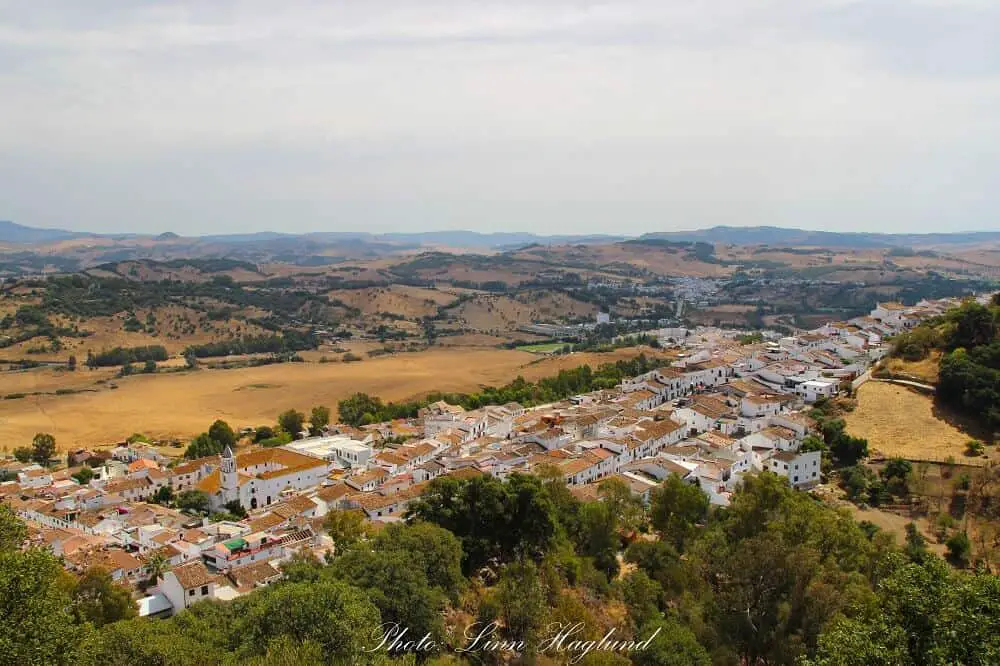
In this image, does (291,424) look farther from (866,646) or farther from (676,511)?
(866,646)

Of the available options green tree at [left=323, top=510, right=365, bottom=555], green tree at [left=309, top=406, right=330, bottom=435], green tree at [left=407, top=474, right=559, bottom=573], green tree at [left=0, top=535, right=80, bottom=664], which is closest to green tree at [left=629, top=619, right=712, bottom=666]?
green tree at [left=407, top=474, right=559, bottom=573]

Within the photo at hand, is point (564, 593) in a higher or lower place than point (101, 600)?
higher

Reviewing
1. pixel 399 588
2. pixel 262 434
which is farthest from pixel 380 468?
pixel 399 588

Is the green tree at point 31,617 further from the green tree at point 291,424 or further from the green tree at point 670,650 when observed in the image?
the green tree at point 291,424

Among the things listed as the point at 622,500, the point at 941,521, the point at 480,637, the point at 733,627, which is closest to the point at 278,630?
the point at 480,637

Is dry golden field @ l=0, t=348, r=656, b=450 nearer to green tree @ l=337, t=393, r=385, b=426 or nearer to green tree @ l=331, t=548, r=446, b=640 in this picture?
green tree @ l=337, t=393, r=385, b=426

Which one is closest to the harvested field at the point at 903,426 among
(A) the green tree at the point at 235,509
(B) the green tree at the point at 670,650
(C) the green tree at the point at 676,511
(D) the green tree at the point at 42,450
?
(C) the green tree at the point at 676,511
